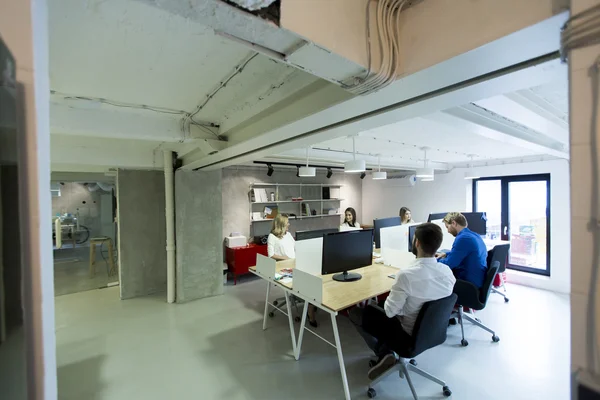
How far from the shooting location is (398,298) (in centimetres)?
206

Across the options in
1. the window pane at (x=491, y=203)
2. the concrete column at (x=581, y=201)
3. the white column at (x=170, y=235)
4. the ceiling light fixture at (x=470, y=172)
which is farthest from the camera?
the ceiling light fixture at (x=470, y=172)

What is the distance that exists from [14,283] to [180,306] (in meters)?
4.06

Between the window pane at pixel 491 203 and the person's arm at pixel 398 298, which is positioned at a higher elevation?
the window pane at pixel 491 203

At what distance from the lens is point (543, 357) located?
109 inches

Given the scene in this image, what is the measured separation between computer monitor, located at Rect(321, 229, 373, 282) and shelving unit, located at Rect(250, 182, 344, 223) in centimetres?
346

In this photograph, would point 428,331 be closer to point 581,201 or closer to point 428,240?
point 428,240

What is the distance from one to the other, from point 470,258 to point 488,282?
0.32 m

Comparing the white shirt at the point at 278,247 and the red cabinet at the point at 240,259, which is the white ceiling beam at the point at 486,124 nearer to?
the white shirt at the point at 278,247

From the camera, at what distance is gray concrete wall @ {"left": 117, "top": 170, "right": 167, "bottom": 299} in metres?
4.46

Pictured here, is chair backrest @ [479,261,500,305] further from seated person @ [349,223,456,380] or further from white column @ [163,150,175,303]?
white column @ [163,150,175,303]

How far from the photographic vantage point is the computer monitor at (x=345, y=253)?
2.76 m

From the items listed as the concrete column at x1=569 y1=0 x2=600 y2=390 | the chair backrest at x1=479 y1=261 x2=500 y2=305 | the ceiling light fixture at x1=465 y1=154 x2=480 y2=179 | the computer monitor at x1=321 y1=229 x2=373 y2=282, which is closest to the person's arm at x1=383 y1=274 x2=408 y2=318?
the computer monitor at x1=321 y1=229 x2=373 y2=282

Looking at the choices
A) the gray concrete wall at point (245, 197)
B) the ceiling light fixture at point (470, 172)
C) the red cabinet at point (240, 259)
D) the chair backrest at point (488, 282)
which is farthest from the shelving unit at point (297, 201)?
the chair backrest at point (488, 282)

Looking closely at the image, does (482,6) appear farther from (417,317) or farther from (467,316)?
(467,316)
